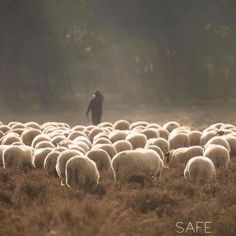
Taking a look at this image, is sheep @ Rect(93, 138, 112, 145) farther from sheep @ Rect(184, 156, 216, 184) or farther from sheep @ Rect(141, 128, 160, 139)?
sheep @ Rect(184, 156, 216, 184)

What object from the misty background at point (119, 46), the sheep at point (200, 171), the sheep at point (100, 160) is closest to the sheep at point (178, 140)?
the sheep at point (100, 160)

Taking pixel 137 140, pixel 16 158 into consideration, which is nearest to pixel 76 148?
pixel 16 158

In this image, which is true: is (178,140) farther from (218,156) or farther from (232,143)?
(218,156)

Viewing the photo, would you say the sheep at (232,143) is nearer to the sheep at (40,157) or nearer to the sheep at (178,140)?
the sheep at (178,140)

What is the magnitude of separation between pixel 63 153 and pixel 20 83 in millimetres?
29513

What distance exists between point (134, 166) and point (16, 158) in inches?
106

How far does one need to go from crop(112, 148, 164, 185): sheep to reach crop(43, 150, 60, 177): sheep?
4.27ft

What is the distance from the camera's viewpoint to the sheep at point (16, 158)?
41.0 ft

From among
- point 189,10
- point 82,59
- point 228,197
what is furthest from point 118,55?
point 228,197

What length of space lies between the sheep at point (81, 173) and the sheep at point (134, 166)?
0.73 meters

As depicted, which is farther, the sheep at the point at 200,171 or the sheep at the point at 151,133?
the sheep at the point at 151,133

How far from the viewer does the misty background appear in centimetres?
3878

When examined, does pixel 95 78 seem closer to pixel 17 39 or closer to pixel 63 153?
pixel 17 39

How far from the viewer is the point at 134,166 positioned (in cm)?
1135
